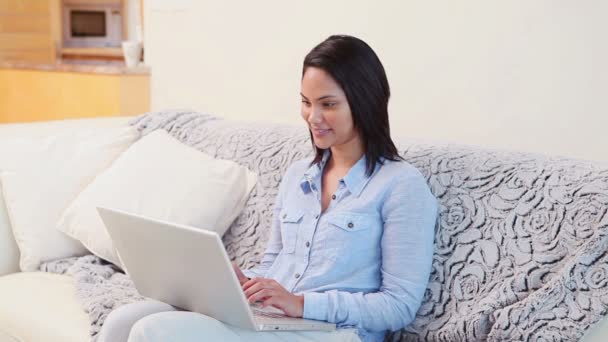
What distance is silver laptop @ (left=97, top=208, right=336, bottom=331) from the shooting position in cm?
152

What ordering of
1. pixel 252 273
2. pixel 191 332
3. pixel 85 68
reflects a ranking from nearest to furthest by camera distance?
pixel 191 332
pixel 252 273
pixel 85 68

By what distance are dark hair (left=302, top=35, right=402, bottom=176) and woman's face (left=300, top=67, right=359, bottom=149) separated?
0.04 feet

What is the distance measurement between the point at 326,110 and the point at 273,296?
0.40m

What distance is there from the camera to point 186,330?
1.58 meters

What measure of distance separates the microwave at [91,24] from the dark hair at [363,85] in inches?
229

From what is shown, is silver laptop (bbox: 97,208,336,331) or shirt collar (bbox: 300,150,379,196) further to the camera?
shirt collar (bbox: 300,150,379,196)

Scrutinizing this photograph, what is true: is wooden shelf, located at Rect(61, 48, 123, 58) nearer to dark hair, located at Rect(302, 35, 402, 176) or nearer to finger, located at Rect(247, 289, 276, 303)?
dark hair, located at Rect(302, 35, 402, 176)

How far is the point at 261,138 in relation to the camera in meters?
2.38

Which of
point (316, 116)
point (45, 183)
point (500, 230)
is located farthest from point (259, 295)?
point (45, 183)

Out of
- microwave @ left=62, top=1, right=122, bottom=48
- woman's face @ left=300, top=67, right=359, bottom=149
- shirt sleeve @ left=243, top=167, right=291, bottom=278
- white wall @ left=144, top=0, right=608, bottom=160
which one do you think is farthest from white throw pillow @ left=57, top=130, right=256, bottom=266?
microwave @ left=62, top=1, right=122, bottom=48

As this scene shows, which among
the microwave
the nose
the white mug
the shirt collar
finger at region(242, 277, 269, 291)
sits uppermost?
the nose

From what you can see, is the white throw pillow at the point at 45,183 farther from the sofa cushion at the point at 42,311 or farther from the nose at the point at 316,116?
the nose at the point at 316,116

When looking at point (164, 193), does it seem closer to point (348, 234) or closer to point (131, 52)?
point (348, 234)

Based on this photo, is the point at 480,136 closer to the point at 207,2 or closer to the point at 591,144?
the point at 591,144
